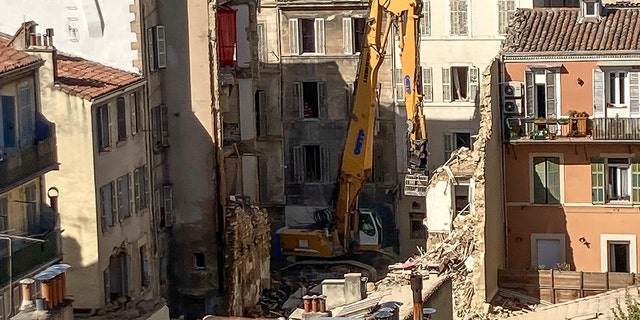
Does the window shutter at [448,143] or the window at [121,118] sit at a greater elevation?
the window at [121,118]

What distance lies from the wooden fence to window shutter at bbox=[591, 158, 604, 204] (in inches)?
131

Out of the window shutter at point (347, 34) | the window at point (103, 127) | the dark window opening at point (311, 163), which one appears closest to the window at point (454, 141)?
the window shutter at point (347, 34)

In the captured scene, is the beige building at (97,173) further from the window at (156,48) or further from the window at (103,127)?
the window at (156,48)

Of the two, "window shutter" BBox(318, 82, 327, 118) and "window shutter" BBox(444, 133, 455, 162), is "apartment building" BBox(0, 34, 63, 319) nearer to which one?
"window shutter" BBox(318, 82, 327, 118)

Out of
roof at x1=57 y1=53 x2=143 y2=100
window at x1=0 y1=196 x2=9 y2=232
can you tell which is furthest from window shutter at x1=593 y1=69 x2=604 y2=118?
window at x1=0 y1=196 x2=9 y2=232

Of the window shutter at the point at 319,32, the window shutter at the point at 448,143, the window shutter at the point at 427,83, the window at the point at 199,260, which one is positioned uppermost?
the window shutter at the point at 319,32

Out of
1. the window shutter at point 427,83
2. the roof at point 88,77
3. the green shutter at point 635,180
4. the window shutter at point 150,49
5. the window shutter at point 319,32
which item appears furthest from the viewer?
the window shutter at point 319,32

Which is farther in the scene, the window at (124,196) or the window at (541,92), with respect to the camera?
the window at (541,92)

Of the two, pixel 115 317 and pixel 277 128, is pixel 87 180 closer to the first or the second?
pixel 115 317

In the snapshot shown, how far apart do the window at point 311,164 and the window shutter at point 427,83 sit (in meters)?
4.89

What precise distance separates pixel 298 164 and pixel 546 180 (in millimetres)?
19927

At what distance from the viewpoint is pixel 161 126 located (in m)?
78.1

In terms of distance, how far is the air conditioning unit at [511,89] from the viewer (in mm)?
73062

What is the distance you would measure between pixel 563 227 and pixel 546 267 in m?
1.54
